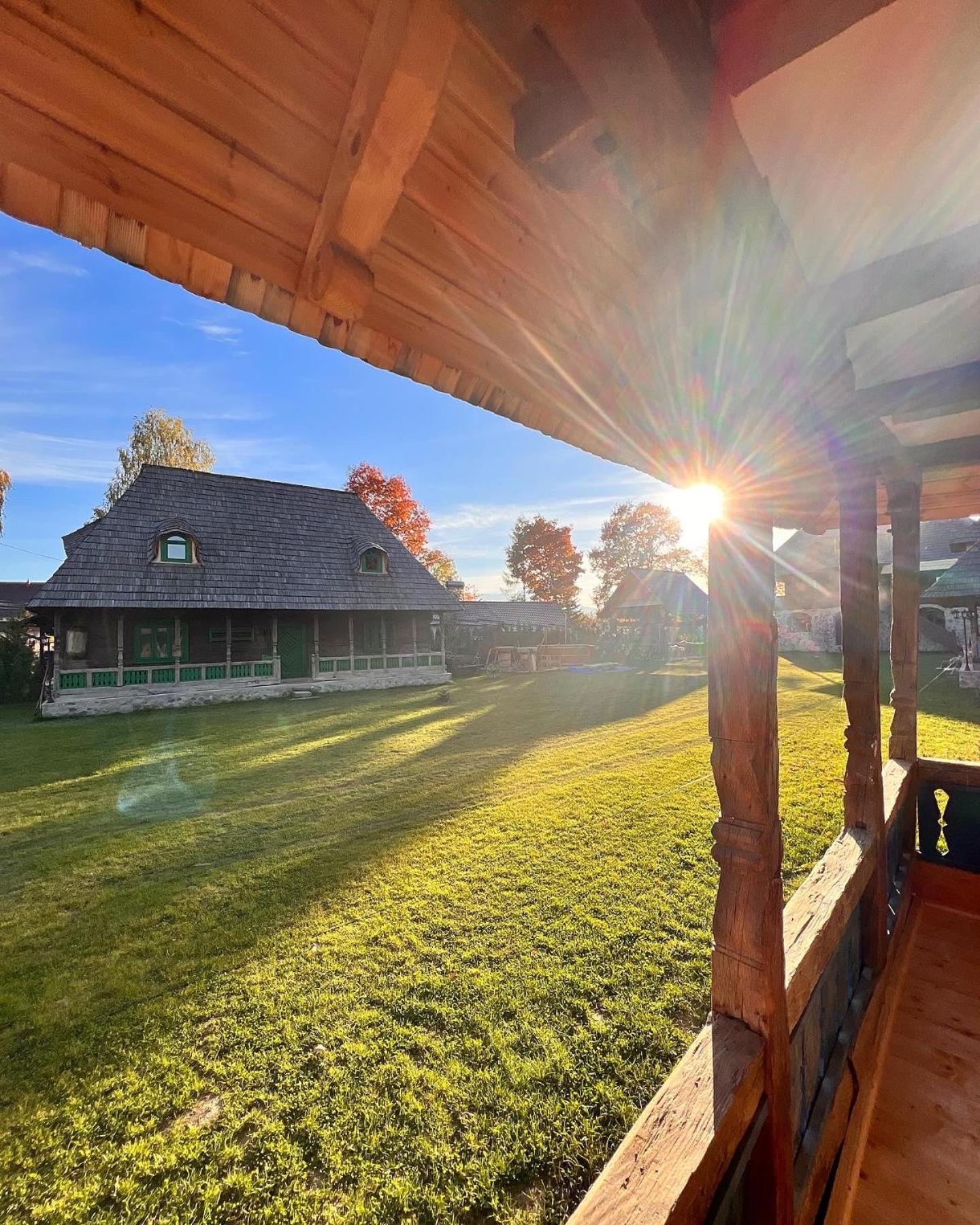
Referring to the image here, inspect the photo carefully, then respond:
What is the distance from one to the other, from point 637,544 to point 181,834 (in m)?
43.3

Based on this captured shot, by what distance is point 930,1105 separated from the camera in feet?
7.65

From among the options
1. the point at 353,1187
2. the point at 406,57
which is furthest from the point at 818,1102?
the point at 406,57

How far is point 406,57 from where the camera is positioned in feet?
2.54

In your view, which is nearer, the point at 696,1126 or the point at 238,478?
the point at 696,1126

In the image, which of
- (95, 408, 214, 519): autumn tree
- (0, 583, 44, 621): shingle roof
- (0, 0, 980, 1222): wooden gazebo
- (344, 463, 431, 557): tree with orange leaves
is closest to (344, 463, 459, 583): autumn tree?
(344, 463, 431, 557): tree with orange leaves

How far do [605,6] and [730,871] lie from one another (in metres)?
2.04

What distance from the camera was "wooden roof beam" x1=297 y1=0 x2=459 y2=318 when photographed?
755mm

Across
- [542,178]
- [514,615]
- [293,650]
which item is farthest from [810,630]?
[542,178]

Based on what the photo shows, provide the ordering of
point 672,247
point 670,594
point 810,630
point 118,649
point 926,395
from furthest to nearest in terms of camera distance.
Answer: point 670,594
point 810,630
point 118,649
point 926,395
point 672,247

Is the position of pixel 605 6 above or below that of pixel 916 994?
above

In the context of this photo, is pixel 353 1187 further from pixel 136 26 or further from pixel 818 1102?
pixel 136 26

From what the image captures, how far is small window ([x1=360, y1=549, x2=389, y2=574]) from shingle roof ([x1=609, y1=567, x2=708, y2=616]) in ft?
54.5

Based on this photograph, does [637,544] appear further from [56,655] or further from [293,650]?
[56,655]

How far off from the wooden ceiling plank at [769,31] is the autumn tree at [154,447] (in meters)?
28.2
